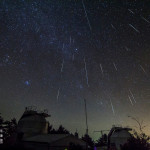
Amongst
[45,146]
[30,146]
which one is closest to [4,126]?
[30,146]

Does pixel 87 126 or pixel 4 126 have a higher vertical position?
pixel 4 126

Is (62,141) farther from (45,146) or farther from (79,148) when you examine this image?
(79,148)

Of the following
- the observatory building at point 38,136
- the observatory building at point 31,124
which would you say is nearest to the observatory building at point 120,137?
the observatory building at point 38,136

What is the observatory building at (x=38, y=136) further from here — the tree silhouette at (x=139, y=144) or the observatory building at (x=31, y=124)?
the tree silhouette at (x=139, y=144)

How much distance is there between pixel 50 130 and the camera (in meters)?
77.1

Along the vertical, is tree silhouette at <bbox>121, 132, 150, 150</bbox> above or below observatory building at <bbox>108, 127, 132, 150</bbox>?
below

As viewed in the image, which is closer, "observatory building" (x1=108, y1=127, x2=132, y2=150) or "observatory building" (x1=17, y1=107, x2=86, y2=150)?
"observatory building" (x1=17, y1=107, x2=86, y2=150)

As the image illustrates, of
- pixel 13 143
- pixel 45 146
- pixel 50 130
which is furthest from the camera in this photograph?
pixel 50 130

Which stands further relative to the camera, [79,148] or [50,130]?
[50,130]

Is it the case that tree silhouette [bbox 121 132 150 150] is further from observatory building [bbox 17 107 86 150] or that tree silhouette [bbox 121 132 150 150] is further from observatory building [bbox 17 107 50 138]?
observatory building [bbox 17 107 50 138]

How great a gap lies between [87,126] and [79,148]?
254 inches

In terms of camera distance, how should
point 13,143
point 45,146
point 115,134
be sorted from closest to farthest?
point 45,146 → point 13,143 → point 115,134

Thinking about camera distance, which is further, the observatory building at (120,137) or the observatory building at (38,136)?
the observatory building at (120,137)

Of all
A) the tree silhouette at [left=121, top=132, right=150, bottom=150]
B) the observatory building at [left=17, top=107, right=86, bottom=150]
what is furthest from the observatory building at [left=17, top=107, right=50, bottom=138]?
the tree silhouette at [left=121, top=132, right=150, bottom=150]
